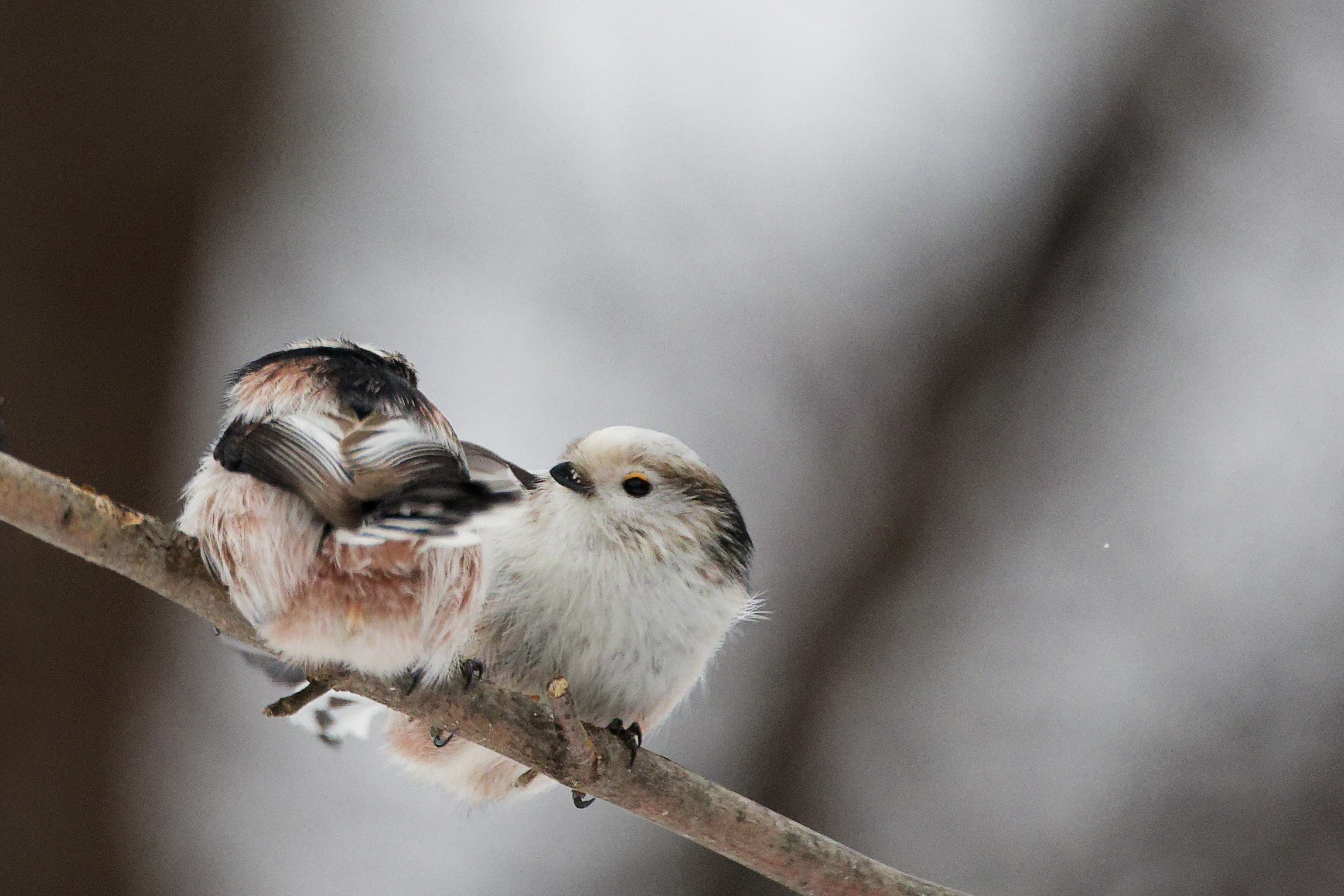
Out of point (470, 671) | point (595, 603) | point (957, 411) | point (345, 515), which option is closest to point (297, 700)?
point (470, 671)

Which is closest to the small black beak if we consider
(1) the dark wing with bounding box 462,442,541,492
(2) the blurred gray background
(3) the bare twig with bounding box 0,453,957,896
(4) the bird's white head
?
(4) the bird's white head

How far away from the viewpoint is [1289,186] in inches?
112

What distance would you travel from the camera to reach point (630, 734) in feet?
4.62

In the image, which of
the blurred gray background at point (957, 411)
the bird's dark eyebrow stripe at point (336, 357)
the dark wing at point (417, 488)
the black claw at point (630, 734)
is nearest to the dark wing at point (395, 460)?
the dark wing at point (417, 488)

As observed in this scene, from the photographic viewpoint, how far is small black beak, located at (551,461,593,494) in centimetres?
140

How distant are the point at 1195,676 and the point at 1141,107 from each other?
137 centimetres

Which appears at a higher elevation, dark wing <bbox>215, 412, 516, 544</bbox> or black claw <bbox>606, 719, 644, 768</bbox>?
dark wing <bbox>215, 412, 516, 544</bbox>

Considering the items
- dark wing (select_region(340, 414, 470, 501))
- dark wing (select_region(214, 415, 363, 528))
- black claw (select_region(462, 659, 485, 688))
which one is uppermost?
dark wing (select_region(340, 414, 470, 501))

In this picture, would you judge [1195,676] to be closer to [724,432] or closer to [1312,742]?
[1312,742]

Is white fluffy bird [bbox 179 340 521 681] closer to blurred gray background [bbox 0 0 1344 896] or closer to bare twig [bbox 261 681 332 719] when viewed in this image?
A: bare twig [bbox 261 681 332 719]

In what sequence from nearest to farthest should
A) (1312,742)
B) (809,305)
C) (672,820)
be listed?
(672,820) < (1312,742) < (809,305)

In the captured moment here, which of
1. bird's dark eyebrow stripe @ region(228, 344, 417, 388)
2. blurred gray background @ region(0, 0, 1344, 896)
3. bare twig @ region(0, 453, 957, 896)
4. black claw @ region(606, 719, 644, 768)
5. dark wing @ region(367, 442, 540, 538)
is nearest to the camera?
dark wing @ region(367, 442, 540, 538)

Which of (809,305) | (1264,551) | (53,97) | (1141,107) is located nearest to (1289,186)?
(1141,107)

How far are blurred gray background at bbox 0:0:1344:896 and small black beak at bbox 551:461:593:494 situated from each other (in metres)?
1.05
